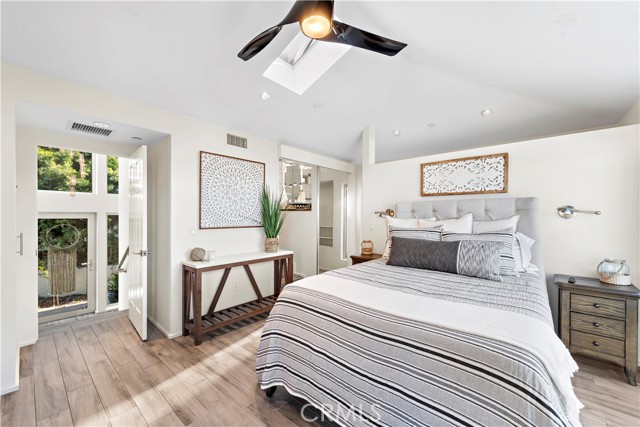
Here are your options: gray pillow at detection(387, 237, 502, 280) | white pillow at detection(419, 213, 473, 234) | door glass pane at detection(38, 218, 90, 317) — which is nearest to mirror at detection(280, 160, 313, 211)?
gray pillow at detection(387, 237, 502, 280)

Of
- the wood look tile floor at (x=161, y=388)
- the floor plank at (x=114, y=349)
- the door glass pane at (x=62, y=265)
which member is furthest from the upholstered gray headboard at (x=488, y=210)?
the door glass pane at (x=62, y=265)

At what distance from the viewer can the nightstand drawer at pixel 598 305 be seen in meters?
A: 2.14

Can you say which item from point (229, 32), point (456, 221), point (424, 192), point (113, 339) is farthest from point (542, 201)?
point (113, 339)

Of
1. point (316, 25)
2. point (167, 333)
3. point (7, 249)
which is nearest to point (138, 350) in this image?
point (167, 333)

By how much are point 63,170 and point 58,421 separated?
453 centimetres

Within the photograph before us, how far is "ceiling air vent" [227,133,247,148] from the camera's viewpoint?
356 cm

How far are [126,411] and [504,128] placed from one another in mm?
5045

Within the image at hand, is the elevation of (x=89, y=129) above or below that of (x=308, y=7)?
below

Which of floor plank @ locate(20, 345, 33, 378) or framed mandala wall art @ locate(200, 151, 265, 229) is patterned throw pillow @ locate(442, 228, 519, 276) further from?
floor plank @ locate(20, 345, 33, 378)

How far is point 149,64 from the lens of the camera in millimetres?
2344

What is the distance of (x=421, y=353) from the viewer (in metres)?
1.24

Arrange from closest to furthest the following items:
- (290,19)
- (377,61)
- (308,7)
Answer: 1. (308,7)
2. (290,19)
3. (377,61)

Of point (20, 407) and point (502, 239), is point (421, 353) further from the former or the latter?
point (20, 407)

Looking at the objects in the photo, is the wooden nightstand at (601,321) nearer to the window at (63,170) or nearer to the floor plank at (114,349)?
the floor plank at (114,349)
